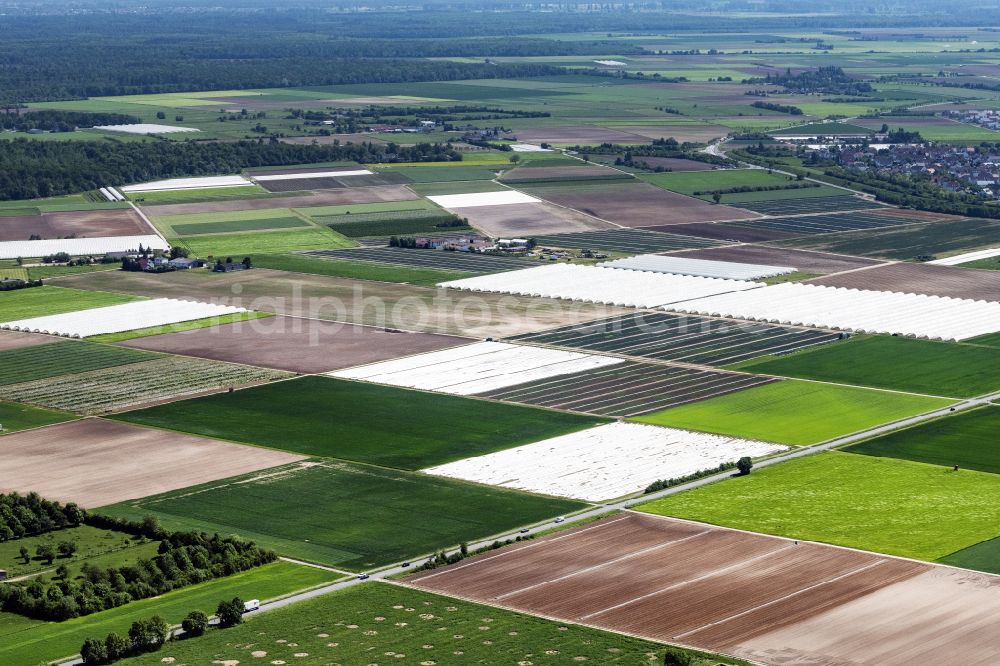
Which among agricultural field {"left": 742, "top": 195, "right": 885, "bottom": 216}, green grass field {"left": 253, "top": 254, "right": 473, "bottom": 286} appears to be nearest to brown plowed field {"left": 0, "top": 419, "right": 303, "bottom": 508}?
green grass field {"left": 253, "top": 254, "right": 473, "bottom": 286}

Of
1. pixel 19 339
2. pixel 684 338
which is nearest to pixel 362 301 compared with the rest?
pixel 19 339

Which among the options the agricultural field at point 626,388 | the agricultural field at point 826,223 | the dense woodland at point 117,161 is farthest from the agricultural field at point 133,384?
the dense woodland at point 117,161

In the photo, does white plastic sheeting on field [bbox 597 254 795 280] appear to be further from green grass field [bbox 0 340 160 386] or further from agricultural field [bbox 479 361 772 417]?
green grass field [bbox 0 340 160 386]

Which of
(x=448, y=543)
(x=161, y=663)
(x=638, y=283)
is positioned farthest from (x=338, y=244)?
(x=161, y=663)

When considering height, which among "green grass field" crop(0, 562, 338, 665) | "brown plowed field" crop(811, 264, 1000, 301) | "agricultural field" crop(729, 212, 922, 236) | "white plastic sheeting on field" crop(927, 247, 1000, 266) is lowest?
"green grass field" crop(0, 562, 338, 665)

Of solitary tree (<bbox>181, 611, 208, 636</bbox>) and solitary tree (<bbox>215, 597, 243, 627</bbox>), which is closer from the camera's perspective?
solitary tree (<bbox>181, 611, 208, 636</bbox>)

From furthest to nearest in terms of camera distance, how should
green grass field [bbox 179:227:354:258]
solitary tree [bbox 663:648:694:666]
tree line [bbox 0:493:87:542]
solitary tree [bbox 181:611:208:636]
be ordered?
green grass field [bbox 179:227:354:258] → tree line [bbox 0:493:87:542] → solitary tree [bbox 181:611:208:636] → solitary tree [bbox 663:648:694:666]

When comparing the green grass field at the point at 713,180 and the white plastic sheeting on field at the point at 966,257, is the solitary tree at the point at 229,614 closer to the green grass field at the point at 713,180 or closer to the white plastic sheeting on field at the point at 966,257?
the white plastic sheeting on field at the point at 966,257

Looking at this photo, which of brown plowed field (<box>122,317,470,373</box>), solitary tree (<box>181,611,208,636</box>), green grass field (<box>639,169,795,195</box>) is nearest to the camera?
solitary tree (<box>181,611,208,636</box>)

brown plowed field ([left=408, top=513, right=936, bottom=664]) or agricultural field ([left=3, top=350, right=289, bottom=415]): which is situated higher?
agricultural field ([left=3, top=350, right=289, bottom=415])
